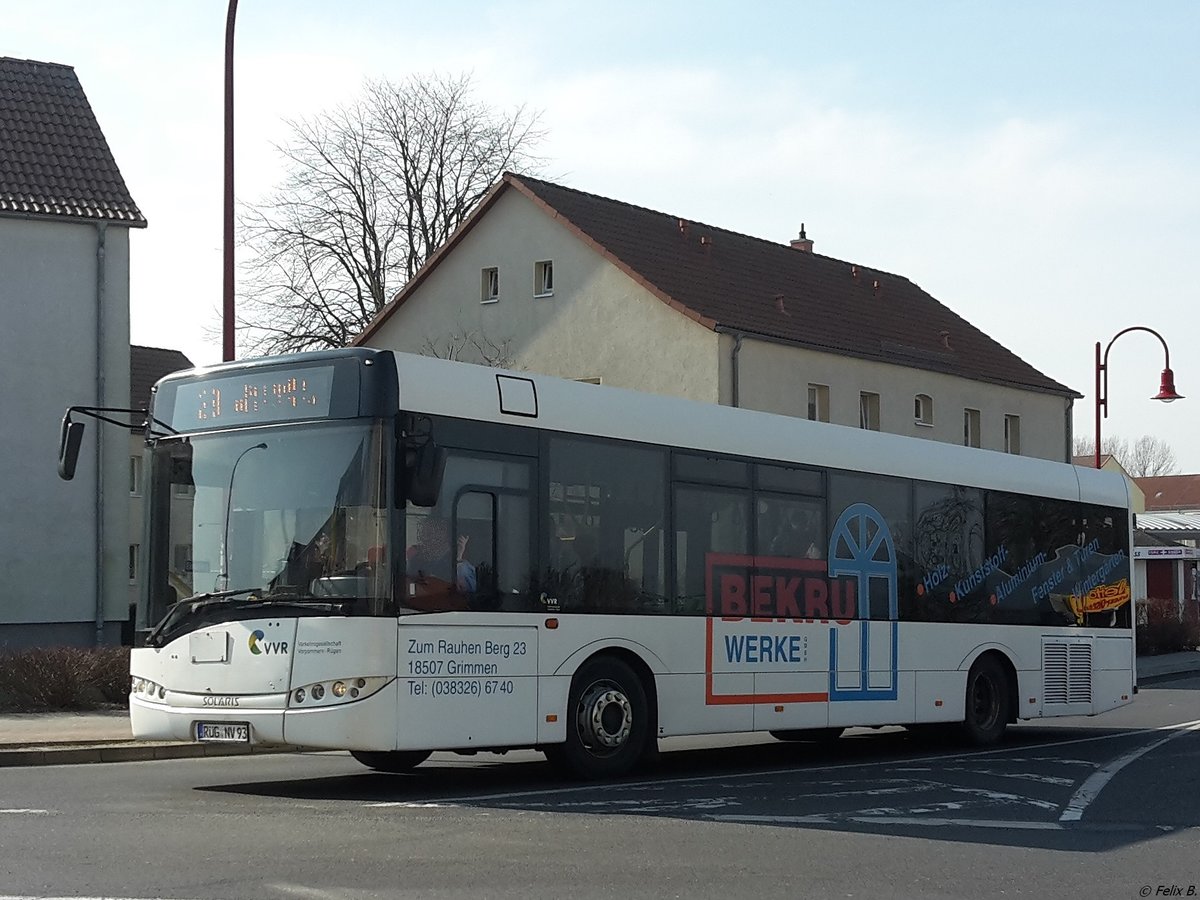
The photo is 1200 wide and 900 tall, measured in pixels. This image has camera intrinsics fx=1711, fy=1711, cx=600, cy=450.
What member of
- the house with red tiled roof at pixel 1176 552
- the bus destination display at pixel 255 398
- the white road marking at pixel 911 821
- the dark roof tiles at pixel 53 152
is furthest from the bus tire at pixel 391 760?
the house with red tiled roof at pixel 1176 552

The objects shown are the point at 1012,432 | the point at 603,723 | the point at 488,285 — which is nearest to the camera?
the point at 603,723

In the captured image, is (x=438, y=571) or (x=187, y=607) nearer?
(x=438, y=571)

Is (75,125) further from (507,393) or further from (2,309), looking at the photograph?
(507,393)

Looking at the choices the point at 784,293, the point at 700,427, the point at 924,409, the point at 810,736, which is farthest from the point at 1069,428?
the point at 700,427

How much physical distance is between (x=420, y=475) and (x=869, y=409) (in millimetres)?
32376

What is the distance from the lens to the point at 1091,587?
19750mm

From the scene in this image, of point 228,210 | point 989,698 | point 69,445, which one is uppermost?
point 228,210

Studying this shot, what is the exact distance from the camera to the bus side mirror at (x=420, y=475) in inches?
453

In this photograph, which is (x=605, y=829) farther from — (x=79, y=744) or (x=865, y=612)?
(x=79, y=744)

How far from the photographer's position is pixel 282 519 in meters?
11.7

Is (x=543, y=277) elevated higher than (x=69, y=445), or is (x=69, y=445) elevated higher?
(x=543, y=277)

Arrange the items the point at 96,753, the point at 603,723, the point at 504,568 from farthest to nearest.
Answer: the point at 96,753, the point at 603,723, the point at 504,568

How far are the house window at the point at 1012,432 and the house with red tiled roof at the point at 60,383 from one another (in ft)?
85.4

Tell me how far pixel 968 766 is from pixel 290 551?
6750 mm
